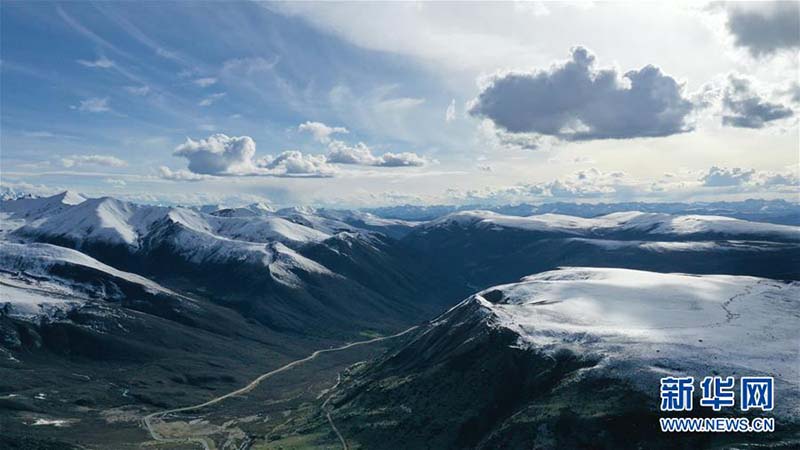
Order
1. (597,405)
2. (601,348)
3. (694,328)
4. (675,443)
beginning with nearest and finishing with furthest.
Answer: (675,443)
(597,405)
(601,348)
(694,328)

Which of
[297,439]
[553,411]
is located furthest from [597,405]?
[297,439]

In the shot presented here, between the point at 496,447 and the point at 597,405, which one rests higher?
the point at 597,405

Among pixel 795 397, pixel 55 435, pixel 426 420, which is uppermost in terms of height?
pixel 795 397

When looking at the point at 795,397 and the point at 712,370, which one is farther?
the point at 712,370

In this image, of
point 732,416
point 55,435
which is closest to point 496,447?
point 732,416

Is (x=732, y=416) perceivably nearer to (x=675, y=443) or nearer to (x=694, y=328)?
(x=675, y=443)

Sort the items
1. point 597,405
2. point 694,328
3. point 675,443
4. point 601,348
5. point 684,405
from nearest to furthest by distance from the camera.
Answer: point 675,443
point 684,405
point 597,405
point 601,348
point 694,328

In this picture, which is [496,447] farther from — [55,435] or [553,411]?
[55,435]

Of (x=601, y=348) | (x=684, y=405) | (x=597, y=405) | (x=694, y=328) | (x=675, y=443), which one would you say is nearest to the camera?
(x=675, y=443)

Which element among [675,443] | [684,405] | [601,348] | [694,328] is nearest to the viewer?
[675,443]
